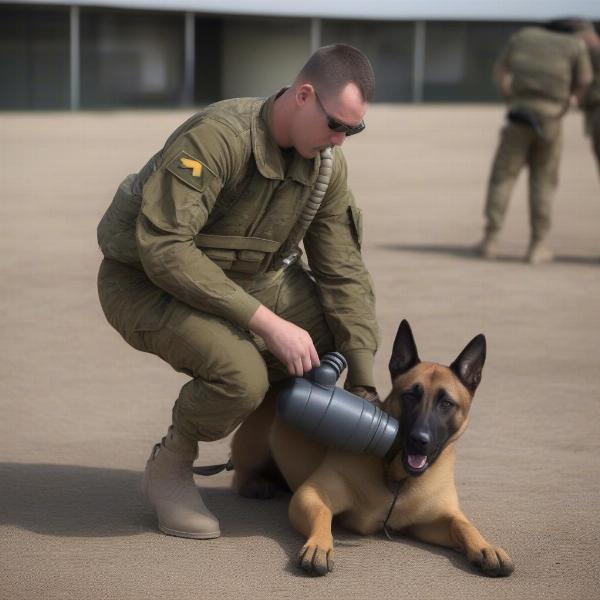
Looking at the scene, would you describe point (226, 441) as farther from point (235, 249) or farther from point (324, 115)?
point (324, 115)

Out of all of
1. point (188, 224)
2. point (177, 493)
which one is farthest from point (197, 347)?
point (177, 493)

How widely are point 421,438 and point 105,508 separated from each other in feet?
4.31

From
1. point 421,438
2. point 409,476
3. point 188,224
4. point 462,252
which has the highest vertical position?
point 188,224

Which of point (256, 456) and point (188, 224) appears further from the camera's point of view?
point (256, 456)

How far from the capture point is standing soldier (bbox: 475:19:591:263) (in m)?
10.9

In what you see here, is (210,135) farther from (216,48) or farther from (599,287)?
(216,48)

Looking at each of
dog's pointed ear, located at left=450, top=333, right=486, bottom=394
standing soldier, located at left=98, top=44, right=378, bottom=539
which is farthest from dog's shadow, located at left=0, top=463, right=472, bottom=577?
dog's pointed ear, located at left=450, top=333, right=486, bottom=394

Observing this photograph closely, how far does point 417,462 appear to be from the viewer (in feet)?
13.9

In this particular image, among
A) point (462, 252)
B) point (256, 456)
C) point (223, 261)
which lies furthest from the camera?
point (462, 252)

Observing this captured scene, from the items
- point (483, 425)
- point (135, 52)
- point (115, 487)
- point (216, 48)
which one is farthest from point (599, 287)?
point (216, 48)

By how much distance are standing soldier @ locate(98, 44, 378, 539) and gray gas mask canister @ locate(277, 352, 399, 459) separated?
0.07m

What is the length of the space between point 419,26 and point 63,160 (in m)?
19.5

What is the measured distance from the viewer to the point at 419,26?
36.0 metres

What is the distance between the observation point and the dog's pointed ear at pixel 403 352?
446 centimetres
